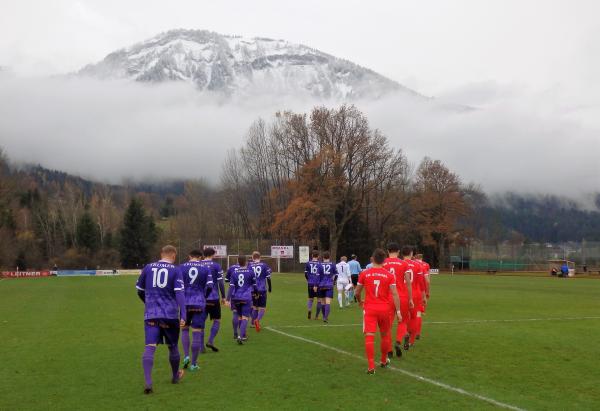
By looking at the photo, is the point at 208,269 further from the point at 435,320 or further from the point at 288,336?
the point at 435,320

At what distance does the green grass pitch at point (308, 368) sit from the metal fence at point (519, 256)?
178 feet

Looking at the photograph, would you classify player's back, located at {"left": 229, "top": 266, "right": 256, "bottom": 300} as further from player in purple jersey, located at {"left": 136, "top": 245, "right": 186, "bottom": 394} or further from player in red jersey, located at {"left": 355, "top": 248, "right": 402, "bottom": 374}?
player in purple jersey, located at {"left": 136, "top": 245, "right": 186, "bottom": 394}

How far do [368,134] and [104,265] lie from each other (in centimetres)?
4663

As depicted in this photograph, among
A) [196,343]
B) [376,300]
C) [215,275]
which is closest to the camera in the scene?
[376,300]

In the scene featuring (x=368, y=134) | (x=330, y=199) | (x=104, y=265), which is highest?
(x=368, y=134)

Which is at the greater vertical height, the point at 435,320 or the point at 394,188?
the point at 394,188

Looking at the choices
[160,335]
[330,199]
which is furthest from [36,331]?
[330,199]

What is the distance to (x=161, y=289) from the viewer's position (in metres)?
8.45

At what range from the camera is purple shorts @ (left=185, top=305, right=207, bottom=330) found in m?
10.6

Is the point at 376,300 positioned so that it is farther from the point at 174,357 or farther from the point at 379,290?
the point at 174,357

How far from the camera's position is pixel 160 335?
854cm

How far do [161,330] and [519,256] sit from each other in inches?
2774

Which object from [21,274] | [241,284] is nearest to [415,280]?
[241,284]

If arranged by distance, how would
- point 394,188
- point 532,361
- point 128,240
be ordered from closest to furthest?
point 532,361 < point 394,188 < point 128,240
